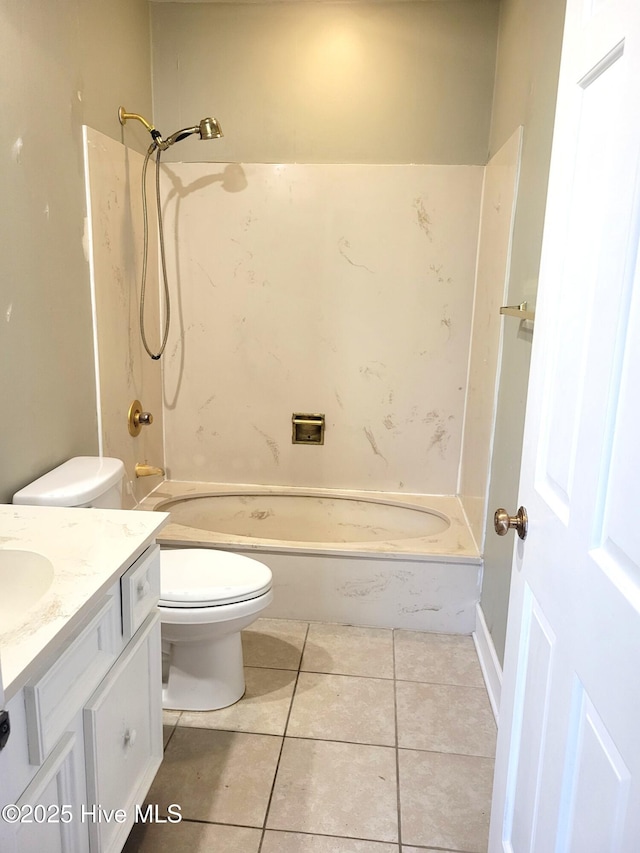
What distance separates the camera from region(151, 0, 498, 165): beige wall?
2604mm

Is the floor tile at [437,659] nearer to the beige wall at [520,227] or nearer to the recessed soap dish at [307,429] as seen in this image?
the beige wall at [520,227]

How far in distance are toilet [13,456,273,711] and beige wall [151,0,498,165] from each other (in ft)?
5.50

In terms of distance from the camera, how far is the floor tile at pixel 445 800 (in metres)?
1.51

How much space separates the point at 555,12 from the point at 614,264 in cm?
137

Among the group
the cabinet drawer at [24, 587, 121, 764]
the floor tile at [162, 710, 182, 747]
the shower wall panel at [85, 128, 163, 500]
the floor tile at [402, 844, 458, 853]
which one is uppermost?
the shower wall panel at [85, 128, 163, 500]

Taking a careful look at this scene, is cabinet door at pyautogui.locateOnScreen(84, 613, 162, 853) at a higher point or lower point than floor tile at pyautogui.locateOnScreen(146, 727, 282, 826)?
higher

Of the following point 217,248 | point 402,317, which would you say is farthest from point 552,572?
point 217,248

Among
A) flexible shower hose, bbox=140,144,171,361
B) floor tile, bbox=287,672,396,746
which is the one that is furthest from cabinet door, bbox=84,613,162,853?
flexible shower hose, bbox=140,144,171,361

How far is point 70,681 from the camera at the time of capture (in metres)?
1.03

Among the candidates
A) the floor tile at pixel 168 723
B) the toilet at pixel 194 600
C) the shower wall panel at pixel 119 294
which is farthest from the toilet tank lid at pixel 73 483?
the floor tile at pixel 168 723

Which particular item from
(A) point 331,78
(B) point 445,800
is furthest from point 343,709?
(A) point 331,78

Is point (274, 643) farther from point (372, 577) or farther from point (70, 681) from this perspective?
point (70, 681)

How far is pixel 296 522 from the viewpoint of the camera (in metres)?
Result: 3.03

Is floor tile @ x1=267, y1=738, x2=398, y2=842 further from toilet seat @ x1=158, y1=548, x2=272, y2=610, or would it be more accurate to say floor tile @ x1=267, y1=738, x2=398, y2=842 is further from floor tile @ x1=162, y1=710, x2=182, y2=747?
toilet seat @ x1=158, y1=548, x2=272, y2=610
